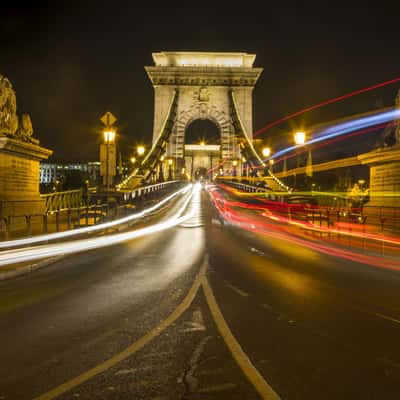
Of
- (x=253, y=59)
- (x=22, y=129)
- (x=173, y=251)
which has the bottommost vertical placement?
(x=173, y=251)

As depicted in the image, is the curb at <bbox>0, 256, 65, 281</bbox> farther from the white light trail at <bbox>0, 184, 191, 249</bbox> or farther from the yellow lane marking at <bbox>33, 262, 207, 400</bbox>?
the yellow lane marking at <bbox>33, 262, 207, 400</bbox>

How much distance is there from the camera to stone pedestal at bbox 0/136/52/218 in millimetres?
15758

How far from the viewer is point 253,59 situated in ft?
255

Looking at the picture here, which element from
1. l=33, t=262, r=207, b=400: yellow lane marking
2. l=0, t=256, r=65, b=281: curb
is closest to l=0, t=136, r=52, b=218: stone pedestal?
l=0, t=256, r=65, b=281: curb

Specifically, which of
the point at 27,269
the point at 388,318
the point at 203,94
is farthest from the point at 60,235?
the point at 203,94

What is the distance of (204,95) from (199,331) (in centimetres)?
7347

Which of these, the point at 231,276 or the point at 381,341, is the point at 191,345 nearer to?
the point at 381,341

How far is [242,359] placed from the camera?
13.2 ft

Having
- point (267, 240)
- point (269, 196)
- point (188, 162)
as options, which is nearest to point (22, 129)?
point (267, 240)

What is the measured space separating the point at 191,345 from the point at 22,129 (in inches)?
635

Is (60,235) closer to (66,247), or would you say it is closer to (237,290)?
(66,247)

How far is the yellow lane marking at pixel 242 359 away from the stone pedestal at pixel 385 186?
11504mm

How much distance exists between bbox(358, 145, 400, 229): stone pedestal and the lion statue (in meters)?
15.0

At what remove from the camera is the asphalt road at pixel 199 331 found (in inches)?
138
